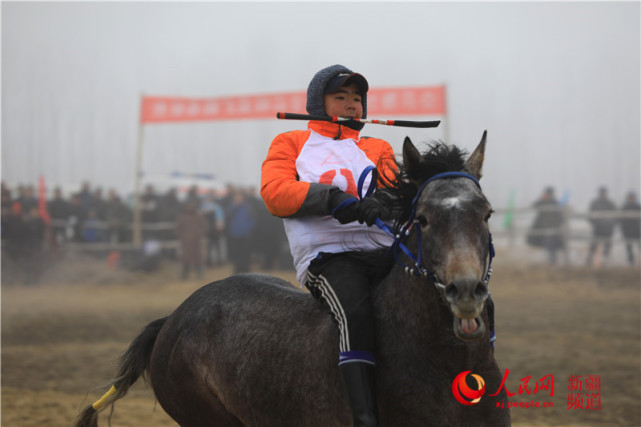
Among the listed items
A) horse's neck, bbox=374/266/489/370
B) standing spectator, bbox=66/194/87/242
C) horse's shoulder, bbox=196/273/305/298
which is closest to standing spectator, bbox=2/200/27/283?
standing spectator, bbox=66/194/87/242

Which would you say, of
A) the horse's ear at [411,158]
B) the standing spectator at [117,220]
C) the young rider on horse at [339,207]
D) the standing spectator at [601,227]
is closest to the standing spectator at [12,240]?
the standing spectator at [117,220]

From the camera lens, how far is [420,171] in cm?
274

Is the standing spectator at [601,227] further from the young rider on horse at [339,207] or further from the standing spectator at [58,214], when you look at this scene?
the young rider on horse at [339,207]

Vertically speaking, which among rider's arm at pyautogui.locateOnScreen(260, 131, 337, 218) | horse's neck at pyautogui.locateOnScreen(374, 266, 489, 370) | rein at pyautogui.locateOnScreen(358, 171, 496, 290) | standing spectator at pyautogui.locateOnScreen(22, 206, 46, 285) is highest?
rider's arm at pyautogui.locateOnScreen(260, 131, 337, 218)

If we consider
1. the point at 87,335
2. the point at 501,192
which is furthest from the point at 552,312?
the point at 501,192

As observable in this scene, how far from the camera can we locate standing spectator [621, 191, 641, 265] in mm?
17625

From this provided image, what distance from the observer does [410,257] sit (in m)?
2.71

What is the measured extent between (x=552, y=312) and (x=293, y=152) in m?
10.3

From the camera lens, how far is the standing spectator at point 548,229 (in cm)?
1858

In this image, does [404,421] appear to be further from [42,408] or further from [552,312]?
[552,312]

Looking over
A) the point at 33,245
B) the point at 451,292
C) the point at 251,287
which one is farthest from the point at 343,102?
the point at 33,245

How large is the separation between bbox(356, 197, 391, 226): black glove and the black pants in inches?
11.3

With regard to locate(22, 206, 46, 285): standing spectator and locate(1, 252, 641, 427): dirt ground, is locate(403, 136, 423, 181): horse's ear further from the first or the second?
locate(22, 206, 46, 285): standing spectator

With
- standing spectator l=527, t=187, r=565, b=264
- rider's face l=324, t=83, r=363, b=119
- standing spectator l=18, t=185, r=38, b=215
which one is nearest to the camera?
rider's face l=324, t=83, r=363, b=119
